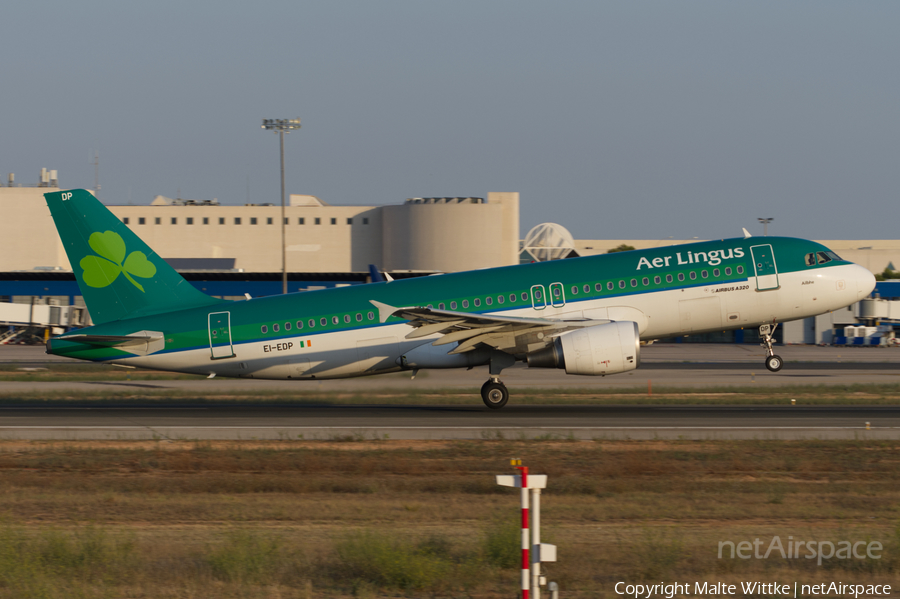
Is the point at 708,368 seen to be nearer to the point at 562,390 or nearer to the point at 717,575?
the point at 562,390

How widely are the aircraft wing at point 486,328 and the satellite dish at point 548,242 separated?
315ft

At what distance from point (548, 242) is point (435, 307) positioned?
101 meters

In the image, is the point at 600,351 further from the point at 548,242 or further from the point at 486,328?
the point at 548,242

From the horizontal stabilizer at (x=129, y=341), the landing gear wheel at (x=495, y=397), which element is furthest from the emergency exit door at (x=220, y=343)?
the landing gear wheel at (x=495, y=397)

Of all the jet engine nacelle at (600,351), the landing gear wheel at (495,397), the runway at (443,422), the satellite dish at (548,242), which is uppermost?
the satellite dish at (548,242)

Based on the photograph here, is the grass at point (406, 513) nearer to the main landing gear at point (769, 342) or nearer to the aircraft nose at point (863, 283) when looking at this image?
the main landing gear at point (769, 342)

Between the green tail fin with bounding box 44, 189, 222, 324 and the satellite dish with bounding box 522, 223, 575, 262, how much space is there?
318 ft

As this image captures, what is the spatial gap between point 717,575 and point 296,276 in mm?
88957

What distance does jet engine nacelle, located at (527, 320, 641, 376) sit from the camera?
79.9 ft

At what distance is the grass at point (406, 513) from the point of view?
944 centimetres

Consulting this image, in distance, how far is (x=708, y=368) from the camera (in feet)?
158

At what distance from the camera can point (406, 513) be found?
13.2 meters

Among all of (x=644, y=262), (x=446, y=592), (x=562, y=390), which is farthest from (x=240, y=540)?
(x=562, y=390)

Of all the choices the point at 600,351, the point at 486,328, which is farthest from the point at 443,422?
the point at 600,351
